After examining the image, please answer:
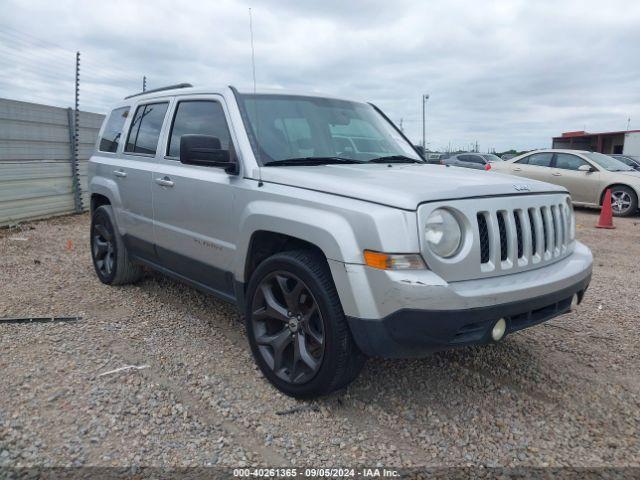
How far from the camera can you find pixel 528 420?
285 centimetres

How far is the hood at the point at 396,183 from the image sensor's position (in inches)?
101

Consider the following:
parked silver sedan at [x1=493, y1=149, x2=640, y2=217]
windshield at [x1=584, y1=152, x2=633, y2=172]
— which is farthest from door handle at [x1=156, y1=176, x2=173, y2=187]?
windshield at [x1=584, y1=152, x2=633, y2=172]

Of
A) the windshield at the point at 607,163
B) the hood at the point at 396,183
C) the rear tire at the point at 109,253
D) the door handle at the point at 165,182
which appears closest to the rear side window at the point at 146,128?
the door handle at the point at 165,182

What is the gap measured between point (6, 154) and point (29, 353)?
22.0ft

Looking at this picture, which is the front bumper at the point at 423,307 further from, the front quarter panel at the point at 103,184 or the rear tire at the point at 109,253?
the rear tire at the point at 109,253

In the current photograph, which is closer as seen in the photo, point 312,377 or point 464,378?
point 312,377

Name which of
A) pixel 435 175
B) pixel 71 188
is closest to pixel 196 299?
pixel 435 175

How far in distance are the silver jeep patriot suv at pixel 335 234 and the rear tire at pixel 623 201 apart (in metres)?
8.89

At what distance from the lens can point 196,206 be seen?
12.0ft

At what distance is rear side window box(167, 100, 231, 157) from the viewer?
143 inches

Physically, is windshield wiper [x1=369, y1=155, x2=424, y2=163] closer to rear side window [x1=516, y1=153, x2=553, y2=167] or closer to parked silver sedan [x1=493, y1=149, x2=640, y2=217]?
parked silver sedan [x1=493, y1=149, x2=640, y2=217]

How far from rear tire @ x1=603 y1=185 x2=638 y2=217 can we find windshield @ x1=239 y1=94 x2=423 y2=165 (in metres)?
8.98

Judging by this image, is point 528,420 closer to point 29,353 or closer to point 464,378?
point 464,378

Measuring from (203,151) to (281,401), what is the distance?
1561mm
